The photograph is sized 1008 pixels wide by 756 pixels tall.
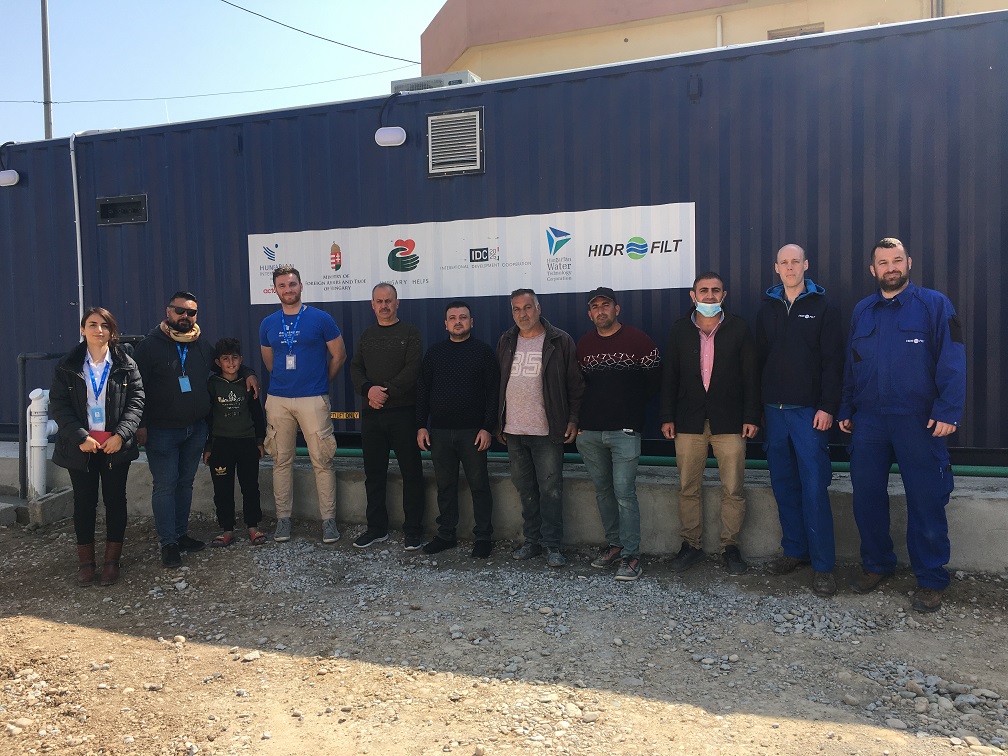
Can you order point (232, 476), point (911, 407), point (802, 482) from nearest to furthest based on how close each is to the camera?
point (911, 407) → point (802, 482) → point (232, 476)

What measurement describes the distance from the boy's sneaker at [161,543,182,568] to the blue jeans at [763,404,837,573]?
386 centimetres

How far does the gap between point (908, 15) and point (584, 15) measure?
427 centimetres

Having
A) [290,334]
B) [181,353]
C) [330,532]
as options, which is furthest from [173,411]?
[330,532]

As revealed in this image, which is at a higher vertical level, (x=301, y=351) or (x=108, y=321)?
(x=108, y=321)

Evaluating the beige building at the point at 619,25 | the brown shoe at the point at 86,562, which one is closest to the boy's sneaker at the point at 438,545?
the brown shoe at the point at 86,562

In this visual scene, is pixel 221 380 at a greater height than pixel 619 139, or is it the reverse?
pixel 619 139

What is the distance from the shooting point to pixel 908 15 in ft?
30.8

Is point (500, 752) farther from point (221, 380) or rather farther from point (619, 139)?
point (619, 139)

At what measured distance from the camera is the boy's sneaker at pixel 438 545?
5141mm

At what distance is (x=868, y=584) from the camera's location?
4195 millimetres

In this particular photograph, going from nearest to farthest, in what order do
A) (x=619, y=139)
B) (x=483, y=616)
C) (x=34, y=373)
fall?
(x=483, y=616) < (x=619, y=139) < (x=34, y=373)

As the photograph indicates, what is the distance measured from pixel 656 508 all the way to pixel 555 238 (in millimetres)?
2085

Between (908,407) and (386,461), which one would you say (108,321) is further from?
(908,407)

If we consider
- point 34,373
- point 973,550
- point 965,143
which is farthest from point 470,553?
point 34,373
